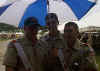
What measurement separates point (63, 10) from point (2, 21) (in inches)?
39.6

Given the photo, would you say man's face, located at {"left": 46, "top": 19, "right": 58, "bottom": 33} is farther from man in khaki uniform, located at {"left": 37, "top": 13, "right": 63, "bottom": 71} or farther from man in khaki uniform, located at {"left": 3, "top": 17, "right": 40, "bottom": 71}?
man in khaki uniform, located at {"left": 3, "top": 17, "right": 40, "bottom": 71}

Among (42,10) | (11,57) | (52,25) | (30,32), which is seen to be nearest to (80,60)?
(52,25)

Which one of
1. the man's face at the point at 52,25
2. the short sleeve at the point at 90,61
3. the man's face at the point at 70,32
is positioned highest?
the man's face at the point at 52,25

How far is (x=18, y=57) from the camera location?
2551 millimetres

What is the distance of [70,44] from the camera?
281 cm

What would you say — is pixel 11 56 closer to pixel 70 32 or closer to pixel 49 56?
pixel 49 56

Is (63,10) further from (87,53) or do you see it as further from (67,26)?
(87,53)

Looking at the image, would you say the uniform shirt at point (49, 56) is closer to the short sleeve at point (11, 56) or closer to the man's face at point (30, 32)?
the man's face at point (30, 32)

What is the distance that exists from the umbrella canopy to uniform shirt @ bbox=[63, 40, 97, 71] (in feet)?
3.01

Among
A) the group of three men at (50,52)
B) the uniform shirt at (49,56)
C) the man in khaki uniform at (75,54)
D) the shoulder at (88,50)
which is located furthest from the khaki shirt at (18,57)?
the shoulder at (88,50)

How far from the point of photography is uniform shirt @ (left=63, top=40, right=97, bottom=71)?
106 inches

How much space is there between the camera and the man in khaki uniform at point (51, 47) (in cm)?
276

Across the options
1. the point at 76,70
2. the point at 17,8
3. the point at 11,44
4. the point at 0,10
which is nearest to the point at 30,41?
the point at 11,44

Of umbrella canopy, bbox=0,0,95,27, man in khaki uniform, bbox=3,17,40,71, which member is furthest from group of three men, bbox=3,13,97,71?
umbrella canopy, bbox=0,0,95,27
